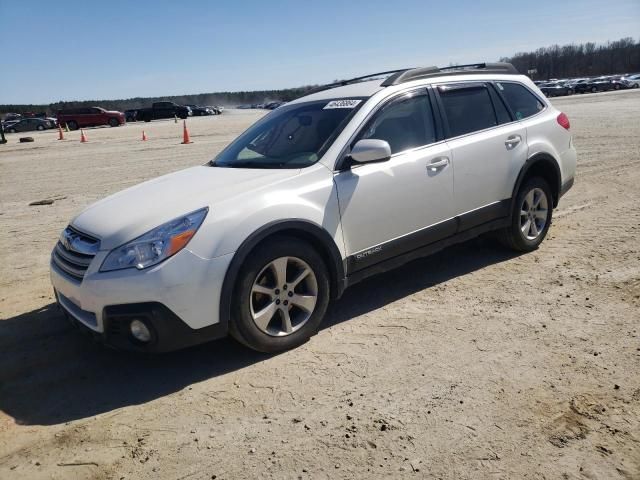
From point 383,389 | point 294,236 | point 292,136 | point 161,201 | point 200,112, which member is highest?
point 200,112

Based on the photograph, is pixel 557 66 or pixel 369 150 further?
pixel 557 66

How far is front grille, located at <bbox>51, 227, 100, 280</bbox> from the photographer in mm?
3508

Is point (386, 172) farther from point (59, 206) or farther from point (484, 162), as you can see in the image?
point (59, 206)

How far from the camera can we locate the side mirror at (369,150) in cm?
389

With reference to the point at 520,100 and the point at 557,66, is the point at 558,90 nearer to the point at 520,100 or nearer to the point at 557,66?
the point at 520,100

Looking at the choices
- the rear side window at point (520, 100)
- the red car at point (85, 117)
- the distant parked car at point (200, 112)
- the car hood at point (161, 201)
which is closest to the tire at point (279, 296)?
the car hood at point (161, 201)

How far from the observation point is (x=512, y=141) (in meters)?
5.15

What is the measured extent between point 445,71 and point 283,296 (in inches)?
109

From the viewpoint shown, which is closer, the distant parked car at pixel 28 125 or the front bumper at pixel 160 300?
the front bumper at pixel 160 300

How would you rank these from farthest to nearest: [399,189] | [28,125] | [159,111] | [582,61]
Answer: [582,61] < [159,111] < [28,125] < [399,189]

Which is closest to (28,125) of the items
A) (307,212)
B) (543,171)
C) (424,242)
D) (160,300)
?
(543,171)

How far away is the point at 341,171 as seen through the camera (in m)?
3.98

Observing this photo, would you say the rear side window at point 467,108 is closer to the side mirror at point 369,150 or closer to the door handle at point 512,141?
the door handle at point 512,141

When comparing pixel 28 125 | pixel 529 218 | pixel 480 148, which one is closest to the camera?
pixel 480 148
